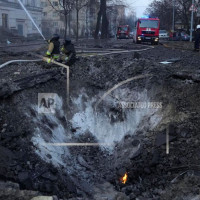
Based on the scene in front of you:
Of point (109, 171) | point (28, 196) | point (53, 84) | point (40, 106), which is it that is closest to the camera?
point (28, 196)

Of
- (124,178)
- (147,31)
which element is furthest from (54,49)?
(147,31)

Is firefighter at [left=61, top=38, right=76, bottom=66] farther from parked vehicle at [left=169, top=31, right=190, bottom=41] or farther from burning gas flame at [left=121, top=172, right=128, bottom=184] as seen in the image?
parked vehicle at [left=169, top=31, right=190, bottom=41]

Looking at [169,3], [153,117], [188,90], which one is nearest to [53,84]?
[153,117]

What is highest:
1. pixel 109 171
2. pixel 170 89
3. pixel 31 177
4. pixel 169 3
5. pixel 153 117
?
pixel 169 3

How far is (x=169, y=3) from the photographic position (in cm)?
5541

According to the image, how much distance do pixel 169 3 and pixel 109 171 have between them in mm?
55106

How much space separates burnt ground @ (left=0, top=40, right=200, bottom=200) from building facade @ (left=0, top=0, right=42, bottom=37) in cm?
3168

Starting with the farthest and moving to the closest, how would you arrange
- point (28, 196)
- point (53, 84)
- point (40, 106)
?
point (53, 84) < point (40, 106) < point (28, 196)

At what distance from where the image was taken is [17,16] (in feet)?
133

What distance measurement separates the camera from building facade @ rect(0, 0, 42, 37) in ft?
125

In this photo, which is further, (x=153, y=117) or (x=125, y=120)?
(x=125, y=120)

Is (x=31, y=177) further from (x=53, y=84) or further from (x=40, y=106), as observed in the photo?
(x=53, y=84)

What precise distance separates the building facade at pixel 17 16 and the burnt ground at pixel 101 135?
3168cm

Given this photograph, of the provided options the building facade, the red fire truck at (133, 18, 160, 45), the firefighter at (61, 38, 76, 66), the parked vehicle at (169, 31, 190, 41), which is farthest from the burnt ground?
the building facade
